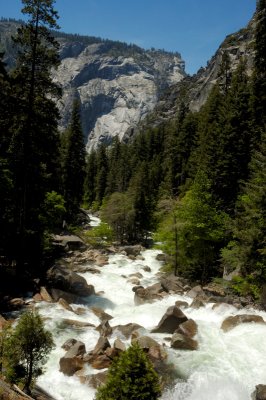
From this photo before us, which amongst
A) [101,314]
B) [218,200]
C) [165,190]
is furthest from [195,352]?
[218,200]

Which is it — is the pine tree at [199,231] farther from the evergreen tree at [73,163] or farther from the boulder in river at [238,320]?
the evergreen tree at [73,163]

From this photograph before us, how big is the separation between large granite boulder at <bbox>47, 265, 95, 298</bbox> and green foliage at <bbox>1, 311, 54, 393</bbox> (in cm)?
1141

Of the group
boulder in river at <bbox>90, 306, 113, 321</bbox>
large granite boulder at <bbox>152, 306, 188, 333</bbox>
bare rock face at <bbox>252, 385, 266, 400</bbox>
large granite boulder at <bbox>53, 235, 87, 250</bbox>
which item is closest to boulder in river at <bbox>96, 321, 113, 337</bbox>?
large granite boulder at <bbox>152, 306, 188, 333</bbox>

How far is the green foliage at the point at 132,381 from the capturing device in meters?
7.77

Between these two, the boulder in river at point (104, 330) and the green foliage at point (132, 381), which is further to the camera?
the boulder in river at point (104, 330)

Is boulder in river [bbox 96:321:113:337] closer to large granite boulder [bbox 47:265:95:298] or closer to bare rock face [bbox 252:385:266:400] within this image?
large granite boulder [bbox 47:265:95:298]

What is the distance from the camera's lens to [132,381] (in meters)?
7.92

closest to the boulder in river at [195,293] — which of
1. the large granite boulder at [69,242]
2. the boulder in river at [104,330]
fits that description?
the boulder in river at [104,330]

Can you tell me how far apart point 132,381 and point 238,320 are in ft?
32.4

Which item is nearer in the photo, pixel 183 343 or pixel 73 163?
pixel 183 343

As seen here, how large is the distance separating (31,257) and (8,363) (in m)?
14.6

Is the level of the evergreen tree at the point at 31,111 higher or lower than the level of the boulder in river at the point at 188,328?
higher

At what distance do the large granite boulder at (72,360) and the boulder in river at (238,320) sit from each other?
6750 mm

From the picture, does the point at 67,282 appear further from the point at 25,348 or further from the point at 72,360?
the point at 25,348
